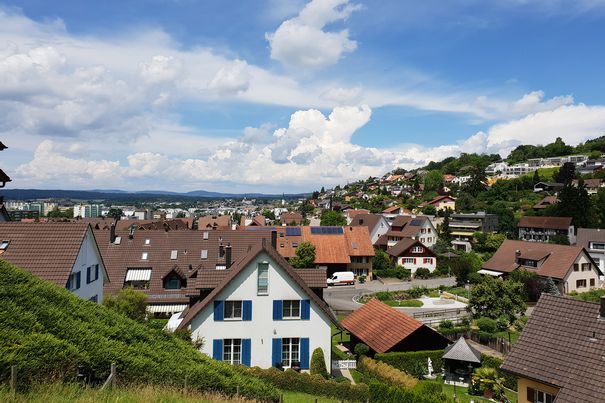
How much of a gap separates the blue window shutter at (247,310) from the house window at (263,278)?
38.4 inches

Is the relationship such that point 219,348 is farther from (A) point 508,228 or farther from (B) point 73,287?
(A) point 508,228

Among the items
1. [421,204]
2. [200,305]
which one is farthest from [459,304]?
[421,204]

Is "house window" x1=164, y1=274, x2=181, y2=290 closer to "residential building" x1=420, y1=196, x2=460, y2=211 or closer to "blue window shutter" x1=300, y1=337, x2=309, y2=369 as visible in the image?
"blue window shutter" x1=300, y1=337, x2=309, y2=369

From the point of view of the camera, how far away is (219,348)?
2728 cm

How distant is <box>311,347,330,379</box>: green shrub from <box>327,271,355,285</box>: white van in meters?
38.8

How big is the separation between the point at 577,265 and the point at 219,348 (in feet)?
180

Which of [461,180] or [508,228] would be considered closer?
[508,228]

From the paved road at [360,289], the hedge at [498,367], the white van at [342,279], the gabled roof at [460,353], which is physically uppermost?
the gabled roof at [460,353]

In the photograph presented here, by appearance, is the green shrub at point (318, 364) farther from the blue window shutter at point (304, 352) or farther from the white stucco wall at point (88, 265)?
the white stucco wall at point (88, 265)

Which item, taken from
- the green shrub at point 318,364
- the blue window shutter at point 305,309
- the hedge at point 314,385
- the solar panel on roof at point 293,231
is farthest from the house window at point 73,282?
the solar panel on roof at point 293,231

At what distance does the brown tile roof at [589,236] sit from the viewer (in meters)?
74.4

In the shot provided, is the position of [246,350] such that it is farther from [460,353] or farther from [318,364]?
[460,353]

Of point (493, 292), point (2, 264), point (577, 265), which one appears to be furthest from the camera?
point (577, 265)

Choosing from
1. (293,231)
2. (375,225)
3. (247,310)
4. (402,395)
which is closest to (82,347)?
(402,395)
